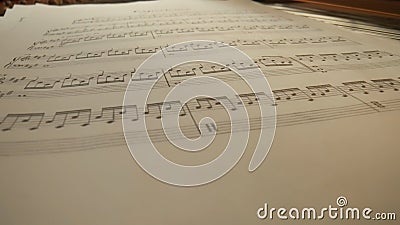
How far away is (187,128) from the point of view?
1.53 feet

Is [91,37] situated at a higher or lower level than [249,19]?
lower

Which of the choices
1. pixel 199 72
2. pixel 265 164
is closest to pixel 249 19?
pixel 199 72

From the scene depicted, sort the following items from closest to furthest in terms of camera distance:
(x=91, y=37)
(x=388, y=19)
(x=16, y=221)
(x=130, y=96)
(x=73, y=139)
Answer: (x=16, y=221), (x=73, y=139), (x=130, y=96), (x=91, y=37), (x=388, y=19)

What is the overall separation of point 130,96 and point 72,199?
213 millimetres

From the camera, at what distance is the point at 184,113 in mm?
500

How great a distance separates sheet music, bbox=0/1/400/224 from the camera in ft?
1.20

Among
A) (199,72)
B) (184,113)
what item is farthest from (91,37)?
(184,113)

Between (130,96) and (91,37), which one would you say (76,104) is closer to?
(130,96)

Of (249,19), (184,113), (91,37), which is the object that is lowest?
(184,113)

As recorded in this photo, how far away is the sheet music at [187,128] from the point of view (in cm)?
36

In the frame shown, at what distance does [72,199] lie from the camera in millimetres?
363

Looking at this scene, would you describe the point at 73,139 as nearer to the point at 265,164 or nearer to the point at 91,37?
the point at 265,164

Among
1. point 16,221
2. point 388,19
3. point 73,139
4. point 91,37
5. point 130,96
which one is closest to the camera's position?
point 16,221

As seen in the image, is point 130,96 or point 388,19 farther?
point 388,19
